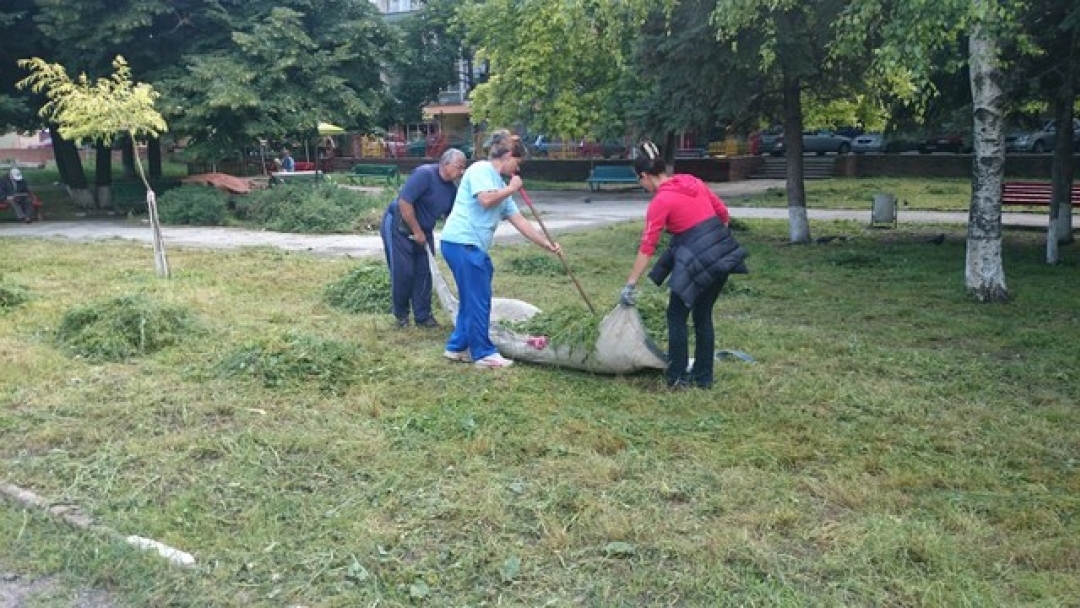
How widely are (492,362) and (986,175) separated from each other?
5737mm

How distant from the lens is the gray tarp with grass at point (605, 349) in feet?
19.7

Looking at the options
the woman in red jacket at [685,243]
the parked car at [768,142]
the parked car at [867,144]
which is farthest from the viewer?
the parked car at [768,142]

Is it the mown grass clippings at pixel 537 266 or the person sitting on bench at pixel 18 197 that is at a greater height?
the person sitting on bench at pixel 18 197

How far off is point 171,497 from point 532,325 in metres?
3.07

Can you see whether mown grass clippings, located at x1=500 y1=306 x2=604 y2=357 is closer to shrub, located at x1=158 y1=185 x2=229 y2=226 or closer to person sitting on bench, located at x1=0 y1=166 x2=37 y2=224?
shrub, located at x1=158 y1=185 x2=229 y2=226

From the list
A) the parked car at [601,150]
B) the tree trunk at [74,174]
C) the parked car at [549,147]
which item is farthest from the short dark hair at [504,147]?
the parked car at [549,147]

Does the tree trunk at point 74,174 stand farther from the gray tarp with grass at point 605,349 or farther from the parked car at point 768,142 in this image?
the parked car at point 768,142

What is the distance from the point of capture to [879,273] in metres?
11.1

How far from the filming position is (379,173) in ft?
95.4

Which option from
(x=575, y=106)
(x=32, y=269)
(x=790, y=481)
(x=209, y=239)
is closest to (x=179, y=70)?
(x=209, y=239)

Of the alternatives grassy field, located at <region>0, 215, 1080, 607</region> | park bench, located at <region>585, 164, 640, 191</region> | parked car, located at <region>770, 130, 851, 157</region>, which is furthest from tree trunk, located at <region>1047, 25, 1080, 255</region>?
parked car, located at <region>770, 130, 851, 157</region>

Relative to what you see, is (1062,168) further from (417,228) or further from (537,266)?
(417,228)

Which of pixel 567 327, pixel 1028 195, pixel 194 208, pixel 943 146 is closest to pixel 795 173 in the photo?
pixel 1028 195

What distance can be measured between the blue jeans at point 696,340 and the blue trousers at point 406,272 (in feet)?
8.68
